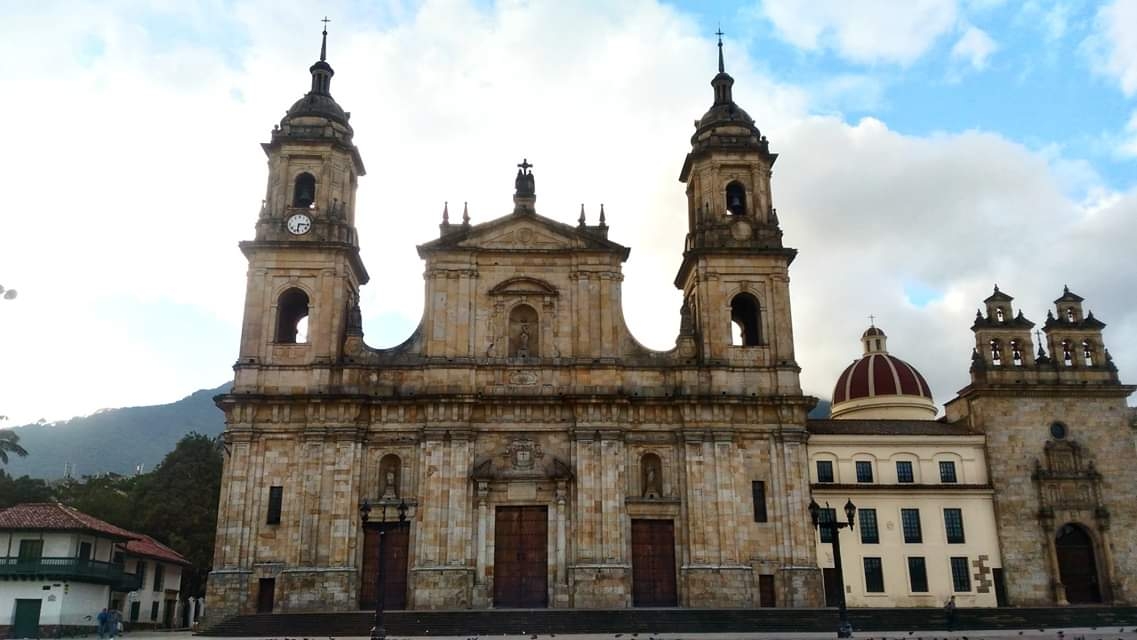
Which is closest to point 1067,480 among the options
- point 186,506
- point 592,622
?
point 592,622

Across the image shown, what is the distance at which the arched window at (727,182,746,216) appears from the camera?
40.4 metres

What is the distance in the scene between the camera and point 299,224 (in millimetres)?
38281

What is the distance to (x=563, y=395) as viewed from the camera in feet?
118

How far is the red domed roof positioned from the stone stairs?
19.2 metres

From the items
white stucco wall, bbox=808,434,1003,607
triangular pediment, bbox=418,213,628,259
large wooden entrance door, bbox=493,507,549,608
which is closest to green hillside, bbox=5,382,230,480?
triangular pediment, bbox=418,213,628,259

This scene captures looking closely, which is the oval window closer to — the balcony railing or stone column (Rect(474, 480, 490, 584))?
stone column (Rect(474, 480, 490, 584))

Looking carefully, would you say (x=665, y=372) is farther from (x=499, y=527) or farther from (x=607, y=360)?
(x=499, y=527)

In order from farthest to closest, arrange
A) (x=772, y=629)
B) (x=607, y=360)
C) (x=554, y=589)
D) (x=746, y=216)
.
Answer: (x=746, y=216), (x=607, y=360), (x=554, y=589), (x=772, y=629)

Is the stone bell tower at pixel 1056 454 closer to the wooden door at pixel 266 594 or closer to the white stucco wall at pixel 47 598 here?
the wooden door at pixel 266 594

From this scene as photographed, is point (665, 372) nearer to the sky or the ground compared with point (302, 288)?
nearer to the ground

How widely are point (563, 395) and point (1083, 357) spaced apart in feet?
74.3

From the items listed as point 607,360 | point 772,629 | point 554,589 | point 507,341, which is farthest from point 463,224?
point 772,629

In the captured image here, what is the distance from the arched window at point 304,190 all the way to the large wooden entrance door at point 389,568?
549 inches

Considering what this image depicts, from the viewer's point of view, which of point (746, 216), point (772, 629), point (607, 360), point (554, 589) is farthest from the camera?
point (746, 216)
